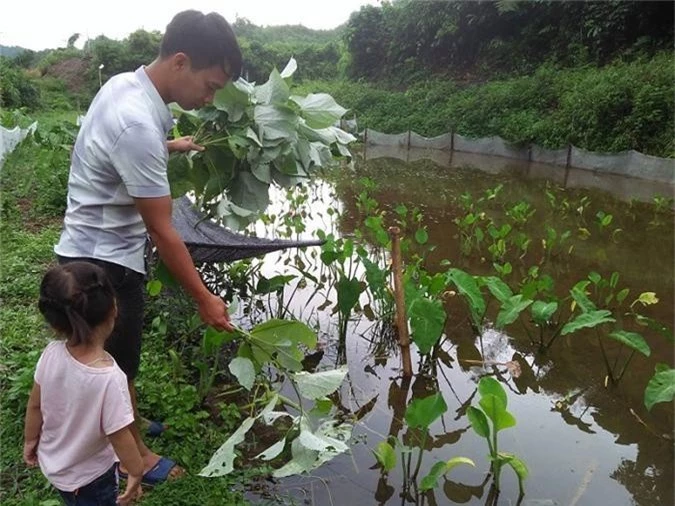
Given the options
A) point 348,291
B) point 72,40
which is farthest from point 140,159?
point 72,40

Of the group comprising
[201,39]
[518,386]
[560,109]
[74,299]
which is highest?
[201,39]

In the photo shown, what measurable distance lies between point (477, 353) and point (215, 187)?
78.0 inches

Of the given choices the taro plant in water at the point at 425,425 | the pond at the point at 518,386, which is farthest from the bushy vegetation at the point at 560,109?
the taro plant in water at the point at 425,425

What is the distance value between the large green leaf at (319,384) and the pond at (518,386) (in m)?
0.39

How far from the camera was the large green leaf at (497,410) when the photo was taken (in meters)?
2.00

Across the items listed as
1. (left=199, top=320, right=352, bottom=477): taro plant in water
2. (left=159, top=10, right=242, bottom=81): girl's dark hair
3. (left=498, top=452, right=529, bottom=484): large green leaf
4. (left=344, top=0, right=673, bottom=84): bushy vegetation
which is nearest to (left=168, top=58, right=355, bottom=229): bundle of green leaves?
(left=159, top=10, right=242, bottom=81): girl's dark hair

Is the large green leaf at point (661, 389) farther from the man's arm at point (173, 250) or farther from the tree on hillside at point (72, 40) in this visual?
the tree on hillside at point (72, 40)

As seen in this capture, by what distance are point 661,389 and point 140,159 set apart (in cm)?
213

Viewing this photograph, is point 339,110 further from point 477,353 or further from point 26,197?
point 26,197

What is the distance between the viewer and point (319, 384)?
2.11 metres

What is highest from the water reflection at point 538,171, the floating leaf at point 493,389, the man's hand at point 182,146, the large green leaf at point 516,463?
the man's hand at point 182,146

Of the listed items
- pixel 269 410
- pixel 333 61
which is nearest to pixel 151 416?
pixel 269 410

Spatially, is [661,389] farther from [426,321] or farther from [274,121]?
[274,121]

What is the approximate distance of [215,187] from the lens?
2.22 metres
